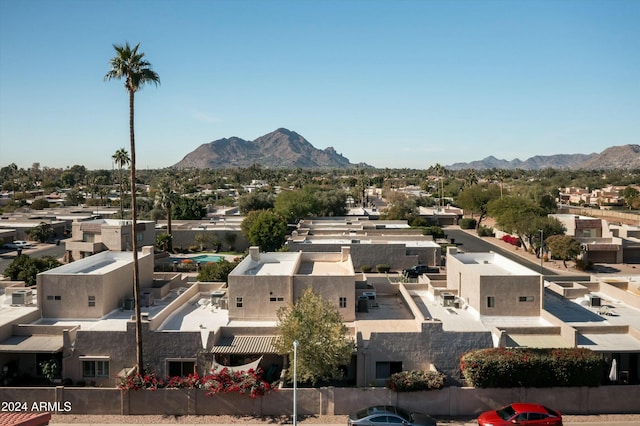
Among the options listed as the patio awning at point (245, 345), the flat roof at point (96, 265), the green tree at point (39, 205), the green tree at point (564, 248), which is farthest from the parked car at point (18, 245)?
the green tree at point (564, 248)

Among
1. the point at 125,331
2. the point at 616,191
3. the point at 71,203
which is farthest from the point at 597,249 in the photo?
the point at 71,203

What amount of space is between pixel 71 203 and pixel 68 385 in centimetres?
11463

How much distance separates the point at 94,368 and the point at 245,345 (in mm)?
7166

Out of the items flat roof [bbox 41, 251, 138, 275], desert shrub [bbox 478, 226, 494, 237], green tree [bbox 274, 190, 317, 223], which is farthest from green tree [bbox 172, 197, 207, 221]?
flat roof [bbox 41, 251, 138, 275]

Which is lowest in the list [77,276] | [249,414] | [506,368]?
[249,414]

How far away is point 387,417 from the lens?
20.0 meters

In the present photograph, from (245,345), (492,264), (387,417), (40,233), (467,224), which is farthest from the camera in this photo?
(467,224)

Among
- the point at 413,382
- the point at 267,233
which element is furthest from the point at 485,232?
the point at 413,382

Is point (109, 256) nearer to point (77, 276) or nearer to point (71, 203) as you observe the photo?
point (77, 276)

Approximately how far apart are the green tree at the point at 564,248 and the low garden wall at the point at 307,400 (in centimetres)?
3779

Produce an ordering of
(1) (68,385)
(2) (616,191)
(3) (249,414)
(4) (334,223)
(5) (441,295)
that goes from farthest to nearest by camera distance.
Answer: (2) (616,191) → (4) (334,223) → (5) (441,295) → (1) (68,385) → (3) (249,414)

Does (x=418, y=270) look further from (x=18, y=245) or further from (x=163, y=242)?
(x=18, y=245)

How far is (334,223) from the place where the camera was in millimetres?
72688

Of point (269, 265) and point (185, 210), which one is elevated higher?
point (185, 210)
